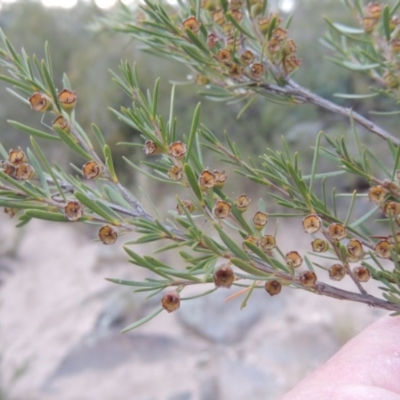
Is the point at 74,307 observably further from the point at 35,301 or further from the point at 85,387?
the point at 85,387

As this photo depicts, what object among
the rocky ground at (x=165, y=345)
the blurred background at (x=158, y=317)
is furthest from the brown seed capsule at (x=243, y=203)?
the rocky ground at (x=165, y=345)

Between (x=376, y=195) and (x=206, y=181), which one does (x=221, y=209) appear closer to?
(x=206, y=181)

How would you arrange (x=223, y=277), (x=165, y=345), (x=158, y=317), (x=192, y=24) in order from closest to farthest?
(x=223, y=277), (x=192, y=24), (x=165, y=345), (x=158, y=317)

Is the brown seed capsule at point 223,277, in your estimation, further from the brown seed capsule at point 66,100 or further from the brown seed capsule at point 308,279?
the brown seed capsule at point 66,100

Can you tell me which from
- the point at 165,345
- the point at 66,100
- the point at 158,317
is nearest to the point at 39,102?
the point at 66,100

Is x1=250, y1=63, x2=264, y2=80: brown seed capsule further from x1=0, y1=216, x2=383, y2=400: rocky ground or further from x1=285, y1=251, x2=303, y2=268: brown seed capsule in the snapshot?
x1=0, y1=216, x2=383, y2=400: rocky ground

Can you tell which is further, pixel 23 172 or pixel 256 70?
pixel 256 70
